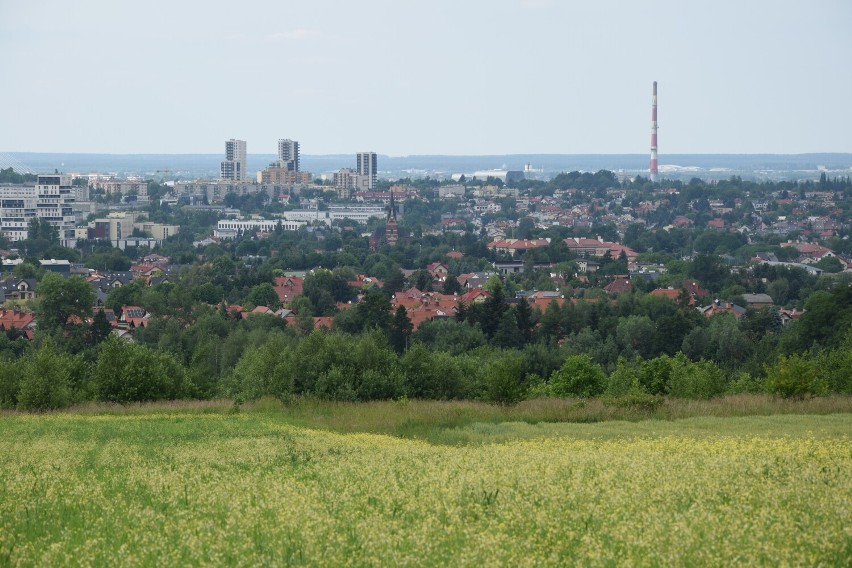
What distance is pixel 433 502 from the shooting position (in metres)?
15.4

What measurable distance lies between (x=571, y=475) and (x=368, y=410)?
584 inches

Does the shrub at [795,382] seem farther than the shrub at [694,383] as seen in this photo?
No

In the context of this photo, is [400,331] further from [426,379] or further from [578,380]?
[426,379]

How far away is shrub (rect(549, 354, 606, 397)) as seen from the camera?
43.7 meters

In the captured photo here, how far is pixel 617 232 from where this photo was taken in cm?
19662

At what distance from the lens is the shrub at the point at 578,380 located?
4369 centimetres

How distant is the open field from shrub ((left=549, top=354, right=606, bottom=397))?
67.6ft

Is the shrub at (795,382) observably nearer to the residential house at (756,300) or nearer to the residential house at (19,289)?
the residential house at (756,300)

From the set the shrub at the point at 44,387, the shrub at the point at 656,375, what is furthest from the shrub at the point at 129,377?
the shrub at the point at 656,375

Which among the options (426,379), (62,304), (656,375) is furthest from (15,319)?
(426,379)

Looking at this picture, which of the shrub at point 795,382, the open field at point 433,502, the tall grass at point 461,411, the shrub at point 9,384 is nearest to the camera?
the open field at point 433,502

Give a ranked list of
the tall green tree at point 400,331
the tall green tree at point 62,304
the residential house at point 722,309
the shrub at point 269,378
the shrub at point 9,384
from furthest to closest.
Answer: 1. the residential house at point 722,309
2. the tall green tree at point 62,304
3. the tall green tree at point 400,331
4. the shrub at point 269,378
5. the shrub at point 9,384

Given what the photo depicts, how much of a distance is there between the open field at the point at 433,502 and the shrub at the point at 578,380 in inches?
811

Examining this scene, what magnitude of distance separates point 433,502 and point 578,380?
29831mm
